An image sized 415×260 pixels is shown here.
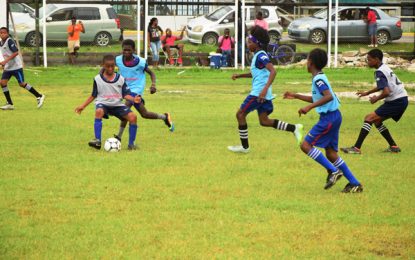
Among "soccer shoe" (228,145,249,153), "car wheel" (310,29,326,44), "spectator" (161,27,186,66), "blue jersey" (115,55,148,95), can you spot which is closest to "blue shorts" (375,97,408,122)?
"soccer shoe" (228,145,249,153)

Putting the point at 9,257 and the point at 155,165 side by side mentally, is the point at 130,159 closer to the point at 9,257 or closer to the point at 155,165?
the point at 155,165

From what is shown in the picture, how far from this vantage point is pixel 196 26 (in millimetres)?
37156

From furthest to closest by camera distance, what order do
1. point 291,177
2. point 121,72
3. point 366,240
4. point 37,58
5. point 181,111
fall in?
1. point 37,58
2. point 181,111
3. point 121,72
4. point 291,177
5. point 366,240

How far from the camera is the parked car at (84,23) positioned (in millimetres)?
34062

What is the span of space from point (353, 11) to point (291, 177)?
24836mm

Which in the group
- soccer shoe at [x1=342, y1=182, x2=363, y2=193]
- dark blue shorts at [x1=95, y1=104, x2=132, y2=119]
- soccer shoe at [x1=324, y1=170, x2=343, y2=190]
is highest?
dark blue shorts at [x1=95, y1=104, x2=132, y2=119]

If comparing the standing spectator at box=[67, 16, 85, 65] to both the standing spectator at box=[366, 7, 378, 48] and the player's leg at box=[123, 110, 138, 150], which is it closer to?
the standing spectator at box=[366, 7, 378, 48]

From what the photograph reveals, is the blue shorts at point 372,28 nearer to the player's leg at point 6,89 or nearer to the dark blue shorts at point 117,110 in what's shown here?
the player's leg at point 6,89

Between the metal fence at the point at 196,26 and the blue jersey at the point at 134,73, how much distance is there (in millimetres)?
17095

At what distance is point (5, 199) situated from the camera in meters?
10.7

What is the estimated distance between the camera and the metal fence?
3372 cm

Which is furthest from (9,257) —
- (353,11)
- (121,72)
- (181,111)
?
(353,11)

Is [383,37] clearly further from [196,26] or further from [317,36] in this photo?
[196,26]

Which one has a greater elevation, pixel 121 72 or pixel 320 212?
pixel 121 72
